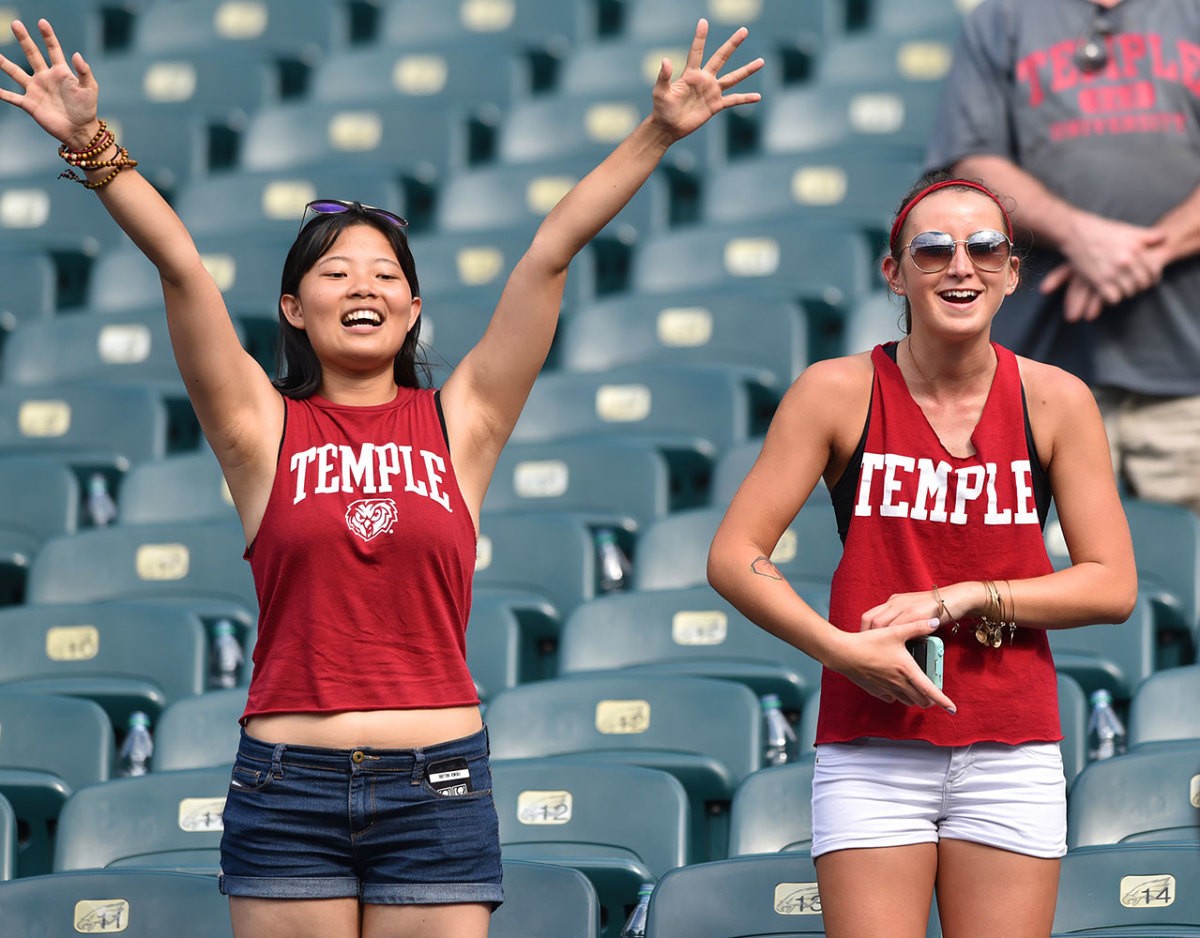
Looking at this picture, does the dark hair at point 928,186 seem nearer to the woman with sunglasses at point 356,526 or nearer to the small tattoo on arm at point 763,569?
the woman with sunglasses at point 356,526

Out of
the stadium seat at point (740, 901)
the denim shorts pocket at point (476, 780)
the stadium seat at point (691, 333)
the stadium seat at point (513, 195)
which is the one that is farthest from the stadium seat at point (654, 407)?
the denim shorts pocket at point (476, 780)

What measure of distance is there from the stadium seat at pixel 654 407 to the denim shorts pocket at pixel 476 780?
2.21 metres

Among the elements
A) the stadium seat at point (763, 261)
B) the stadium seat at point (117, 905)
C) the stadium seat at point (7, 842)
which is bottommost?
the stadium seat at point (117, 905)

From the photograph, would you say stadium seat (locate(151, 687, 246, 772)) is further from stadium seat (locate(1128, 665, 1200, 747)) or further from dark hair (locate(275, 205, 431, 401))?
stadium seat (locate(1128, 665, 1200, 747))

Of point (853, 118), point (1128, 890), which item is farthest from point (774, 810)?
point (853, 118)

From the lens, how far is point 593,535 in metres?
3.98

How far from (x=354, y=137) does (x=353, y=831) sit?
4580 mm

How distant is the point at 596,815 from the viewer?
281 centimetres

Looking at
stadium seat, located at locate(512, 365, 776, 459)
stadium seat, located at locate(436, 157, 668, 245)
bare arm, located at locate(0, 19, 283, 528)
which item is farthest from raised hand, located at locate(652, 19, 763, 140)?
stadium seat, located at locate(436, 157, 668, 245)

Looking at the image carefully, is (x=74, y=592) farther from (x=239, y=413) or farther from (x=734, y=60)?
(x=734, y=60)

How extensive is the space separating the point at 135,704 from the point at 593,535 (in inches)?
46.8

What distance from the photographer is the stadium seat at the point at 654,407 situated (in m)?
4.33

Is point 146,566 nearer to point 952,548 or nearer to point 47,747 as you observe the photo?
point 47,747

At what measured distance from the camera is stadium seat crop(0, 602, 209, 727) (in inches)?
135
